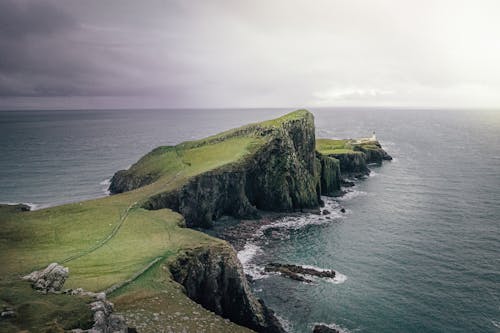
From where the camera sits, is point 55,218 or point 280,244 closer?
point 55,218

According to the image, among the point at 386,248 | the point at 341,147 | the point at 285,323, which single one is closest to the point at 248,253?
the point at 285,323

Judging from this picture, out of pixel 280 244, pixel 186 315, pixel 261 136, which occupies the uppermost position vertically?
pixel 261 136

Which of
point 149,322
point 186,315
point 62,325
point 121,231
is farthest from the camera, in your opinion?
point 121,231

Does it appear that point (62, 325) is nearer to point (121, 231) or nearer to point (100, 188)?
point (121, 231)

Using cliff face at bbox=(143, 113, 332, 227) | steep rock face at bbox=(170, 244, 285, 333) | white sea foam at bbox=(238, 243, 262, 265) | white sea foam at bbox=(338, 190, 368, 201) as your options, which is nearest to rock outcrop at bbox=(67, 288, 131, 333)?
steep rock face at bbox=(170, 244, 285, 333)

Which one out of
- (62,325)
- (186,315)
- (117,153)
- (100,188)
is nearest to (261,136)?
(100,188)

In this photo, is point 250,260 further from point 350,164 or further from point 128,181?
point 350,164
